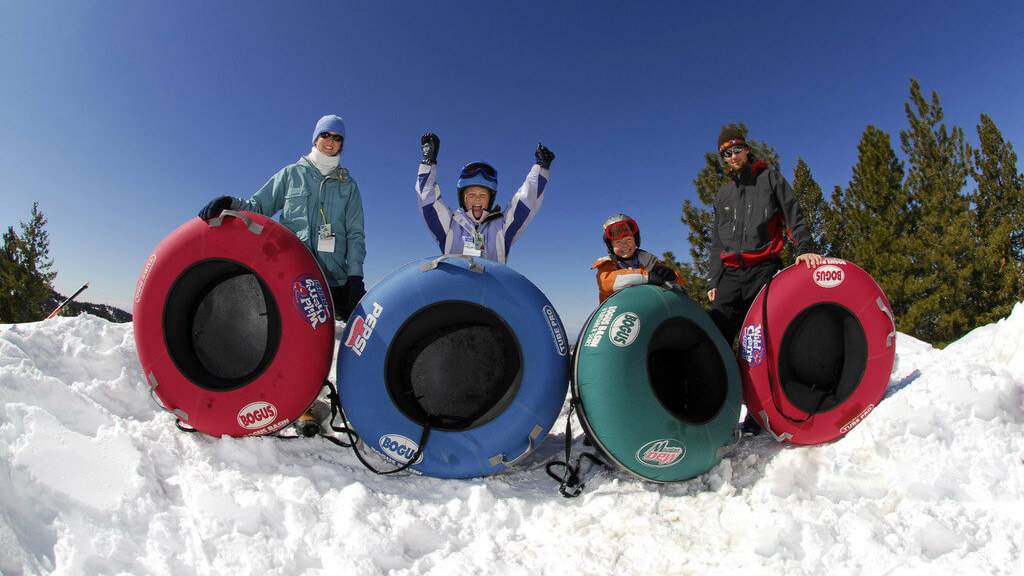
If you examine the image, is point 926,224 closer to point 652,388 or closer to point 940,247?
point 940,247

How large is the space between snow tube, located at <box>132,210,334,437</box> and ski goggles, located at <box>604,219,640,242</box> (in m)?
2.30

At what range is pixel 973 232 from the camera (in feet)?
46.4

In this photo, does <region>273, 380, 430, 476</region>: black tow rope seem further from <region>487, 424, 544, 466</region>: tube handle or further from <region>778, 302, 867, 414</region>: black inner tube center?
<region>778, 302, 867, 414</region>: black inner tube center

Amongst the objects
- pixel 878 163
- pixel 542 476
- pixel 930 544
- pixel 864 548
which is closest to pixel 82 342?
pixel 542 476

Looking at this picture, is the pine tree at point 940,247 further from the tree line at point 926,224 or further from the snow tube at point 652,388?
the snow tube at point 652,388

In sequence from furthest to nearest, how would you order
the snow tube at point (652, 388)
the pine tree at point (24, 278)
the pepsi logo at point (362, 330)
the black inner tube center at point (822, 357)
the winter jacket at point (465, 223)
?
the pine tree at point (24, 278) → the winter jacket at point (465, 223) → the black inner tube center at point (822, 357) → the pepsi logo at point (362, 330) → the snow tube at point (652, 388)

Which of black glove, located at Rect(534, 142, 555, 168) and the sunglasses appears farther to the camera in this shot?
black glove, located at Rect(534, 142, 555, 168)

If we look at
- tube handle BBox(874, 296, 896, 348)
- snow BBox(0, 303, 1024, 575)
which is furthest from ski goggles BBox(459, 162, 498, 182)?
tube handle BBox(874, 296, 896, 348)

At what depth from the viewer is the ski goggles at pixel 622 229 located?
→ 3.74 meters

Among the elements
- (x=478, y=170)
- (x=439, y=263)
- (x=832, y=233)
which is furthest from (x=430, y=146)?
(x=832, y=233)

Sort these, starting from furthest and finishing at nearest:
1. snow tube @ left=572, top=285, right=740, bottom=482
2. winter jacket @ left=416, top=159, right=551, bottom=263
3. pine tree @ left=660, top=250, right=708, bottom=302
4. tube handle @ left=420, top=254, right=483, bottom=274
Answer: pine tree @ left=660, top=250, right=708, bottom=302 < winter jacket @ left=416, top=159, right=551, bottom=263 < tube handle @ left=420, top=254, right=483, bottom=274 < snow tube @ left=572, top=285, right=740, bottom=482

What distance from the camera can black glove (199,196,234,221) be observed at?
269cm

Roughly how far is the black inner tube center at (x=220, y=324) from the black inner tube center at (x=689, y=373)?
2.39 meters

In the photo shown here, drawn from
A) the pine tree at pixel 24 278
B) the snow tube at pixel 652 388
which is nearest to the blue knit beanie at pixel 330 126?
the snow tube at pixel 652 388
